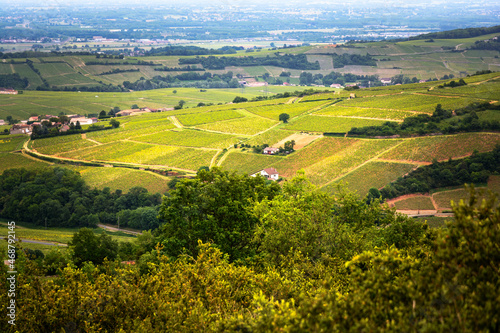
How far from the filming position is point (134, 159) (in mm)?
→ 83562

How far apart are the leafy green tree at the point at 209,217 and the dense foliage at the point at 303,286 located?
0.17 meters

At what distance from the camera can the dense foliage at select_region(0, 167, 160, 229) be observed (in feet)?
212

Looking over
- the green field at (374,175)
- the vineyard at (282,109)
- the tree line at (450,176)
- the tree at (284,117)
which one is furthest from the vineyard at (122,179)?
the vineyard at (282,109)

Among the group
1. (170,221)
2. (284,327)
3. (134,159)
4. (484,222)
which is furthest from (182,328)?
(134,159)

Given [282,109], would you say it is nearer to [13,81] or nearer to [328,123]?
[328,123]

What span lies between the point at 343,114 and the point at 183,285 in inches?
3478

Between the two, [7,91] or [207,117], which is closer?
[207,117]

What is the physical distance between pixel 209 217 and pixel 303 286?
38.2 ft

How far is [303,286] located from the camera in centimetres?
1817

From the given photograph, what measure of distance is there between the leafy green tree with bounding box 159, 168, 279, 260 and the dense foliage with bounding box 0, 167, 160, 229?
110ft

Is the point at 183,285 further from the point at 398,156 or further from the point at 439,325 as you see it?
the point at 398,156

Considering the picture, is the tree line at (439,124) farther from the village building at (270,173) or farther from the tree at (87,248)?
the tree at (87,248)

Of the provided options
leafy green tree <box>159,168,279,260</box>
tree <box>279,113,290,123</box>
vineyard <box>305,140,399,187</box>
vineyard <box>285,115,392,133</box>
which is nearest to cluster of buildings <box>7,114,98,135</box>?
tree <box>279,113,290,123</box>

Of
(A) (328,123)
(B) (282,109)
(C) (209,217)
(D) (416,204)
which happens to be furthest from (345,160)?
(C) (209,217)
